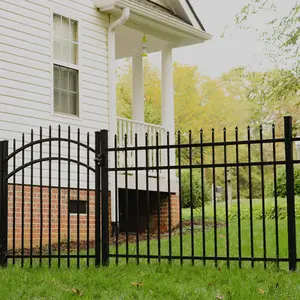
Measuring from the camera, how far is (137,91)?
16.7 meters

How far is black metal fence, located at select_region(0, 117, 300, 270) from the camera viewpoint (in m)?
7.72

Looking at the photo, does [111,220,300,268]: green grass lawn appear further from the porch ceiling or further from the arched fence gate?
the porch ceiling

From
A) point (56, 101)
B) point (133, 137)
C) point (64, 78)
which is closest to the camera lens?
point (56, 101)

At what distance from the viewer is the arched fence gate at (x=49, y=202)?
8586mm

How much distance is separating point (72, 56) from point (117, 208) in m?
4.03

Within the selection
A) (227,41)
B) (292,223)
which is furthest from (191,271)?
(227,41)

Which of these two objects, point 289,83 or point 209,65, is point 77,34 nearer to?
point 289,83

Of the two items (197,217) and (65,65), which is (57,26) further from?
(197,217)

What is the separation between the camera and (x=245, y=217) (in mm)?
19234

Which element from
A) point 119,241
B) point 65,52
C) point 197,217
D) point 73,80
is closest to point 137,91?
point 73,80

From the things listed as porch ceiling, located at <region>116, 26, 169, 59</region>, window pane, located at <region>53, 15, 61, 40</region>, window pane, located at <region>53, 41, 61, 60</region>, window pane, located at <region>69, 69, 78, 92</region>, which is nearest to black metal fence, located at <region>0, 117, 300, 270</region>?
window pane, located at <region>69, 69, 78, 92</region>

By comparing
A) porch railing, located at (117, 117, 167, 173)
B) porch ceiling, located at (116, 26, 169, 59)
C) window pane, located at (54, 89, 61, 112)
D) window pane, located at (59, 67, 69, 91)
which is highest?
porch ceiling, located at (116, 26, 169, 59)

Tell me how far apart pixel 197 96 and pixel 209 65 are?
11.3 m

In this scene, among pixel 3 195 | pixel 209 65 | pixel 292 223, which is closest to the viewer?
pixel 292 223
